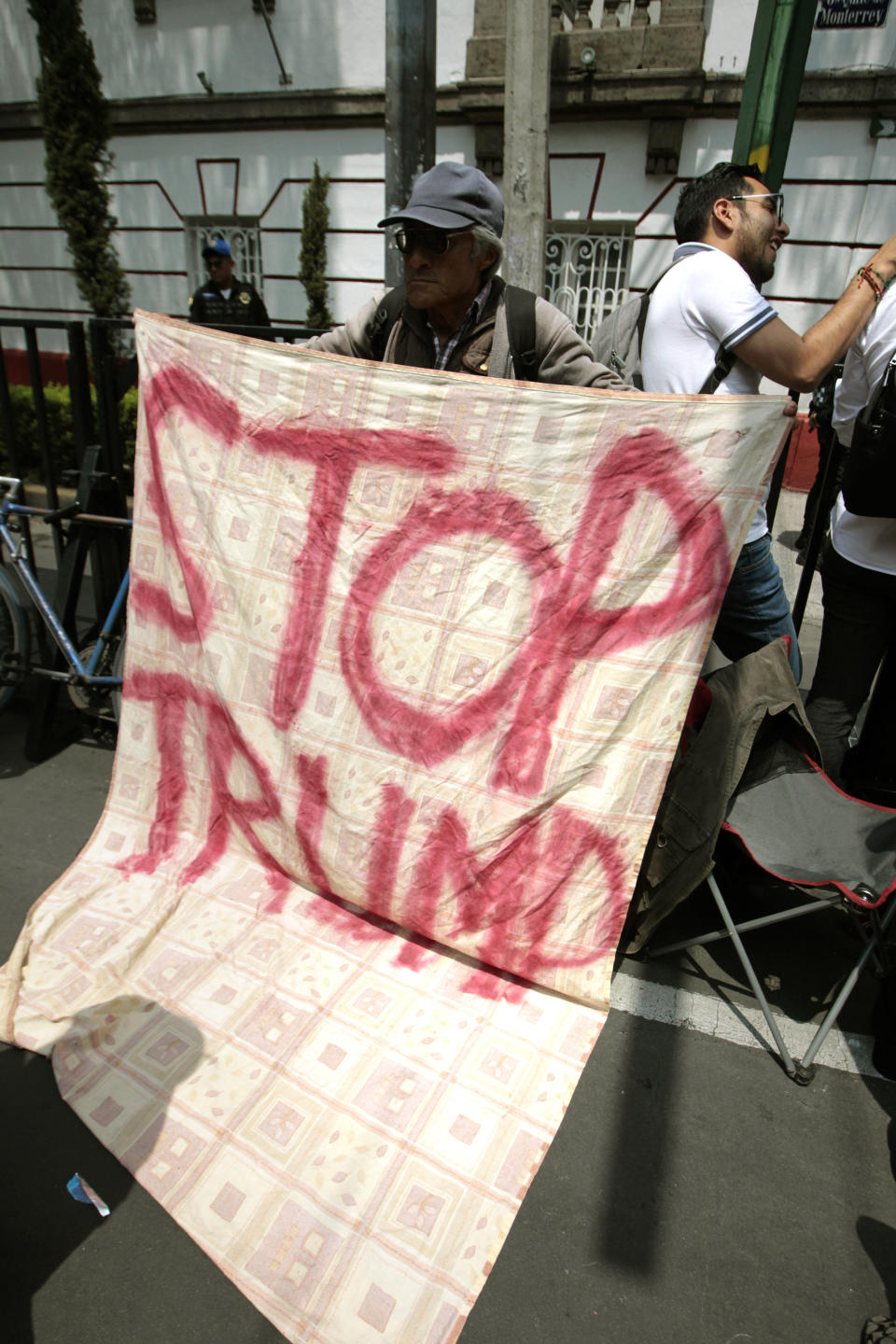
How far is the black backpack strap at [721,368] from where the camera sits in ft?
8.07

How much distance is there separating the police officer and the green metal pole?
4.33 metres

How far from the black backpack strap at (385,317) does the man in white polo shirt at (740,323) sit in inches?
30.9

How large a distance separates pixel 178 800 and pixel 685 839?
5.55 ft

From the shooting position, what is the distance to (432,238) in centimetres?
240

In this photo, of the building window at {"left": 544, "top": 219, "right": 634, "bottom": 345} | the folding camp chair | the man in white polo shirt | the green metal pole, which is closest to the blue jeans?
the man in white polo shirt

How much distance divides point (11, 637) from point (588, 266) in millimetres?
8148

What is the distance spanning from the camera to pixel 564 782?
2305mm

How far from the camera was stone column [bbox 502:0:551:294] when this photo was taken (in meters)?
5.04

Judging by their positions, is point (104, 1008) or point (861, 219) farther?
point (861, 219)

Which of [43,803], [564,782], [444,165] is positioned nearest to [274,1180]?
[564,782]

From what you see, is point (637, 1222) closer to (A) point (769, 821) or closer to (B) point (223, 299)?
(A) point (769, 821)

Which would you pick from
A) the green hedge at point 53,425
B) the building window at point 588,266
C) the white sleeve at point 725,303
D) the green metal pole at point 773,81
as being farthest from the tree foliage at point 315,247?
the white sleeve at point 725,303

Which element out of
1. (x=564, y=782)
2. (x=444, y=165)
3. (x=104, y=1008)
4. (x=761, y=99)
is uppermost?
(x=761, y=99)

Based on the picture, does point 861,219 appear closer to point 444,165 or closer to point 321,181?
point 321,181
